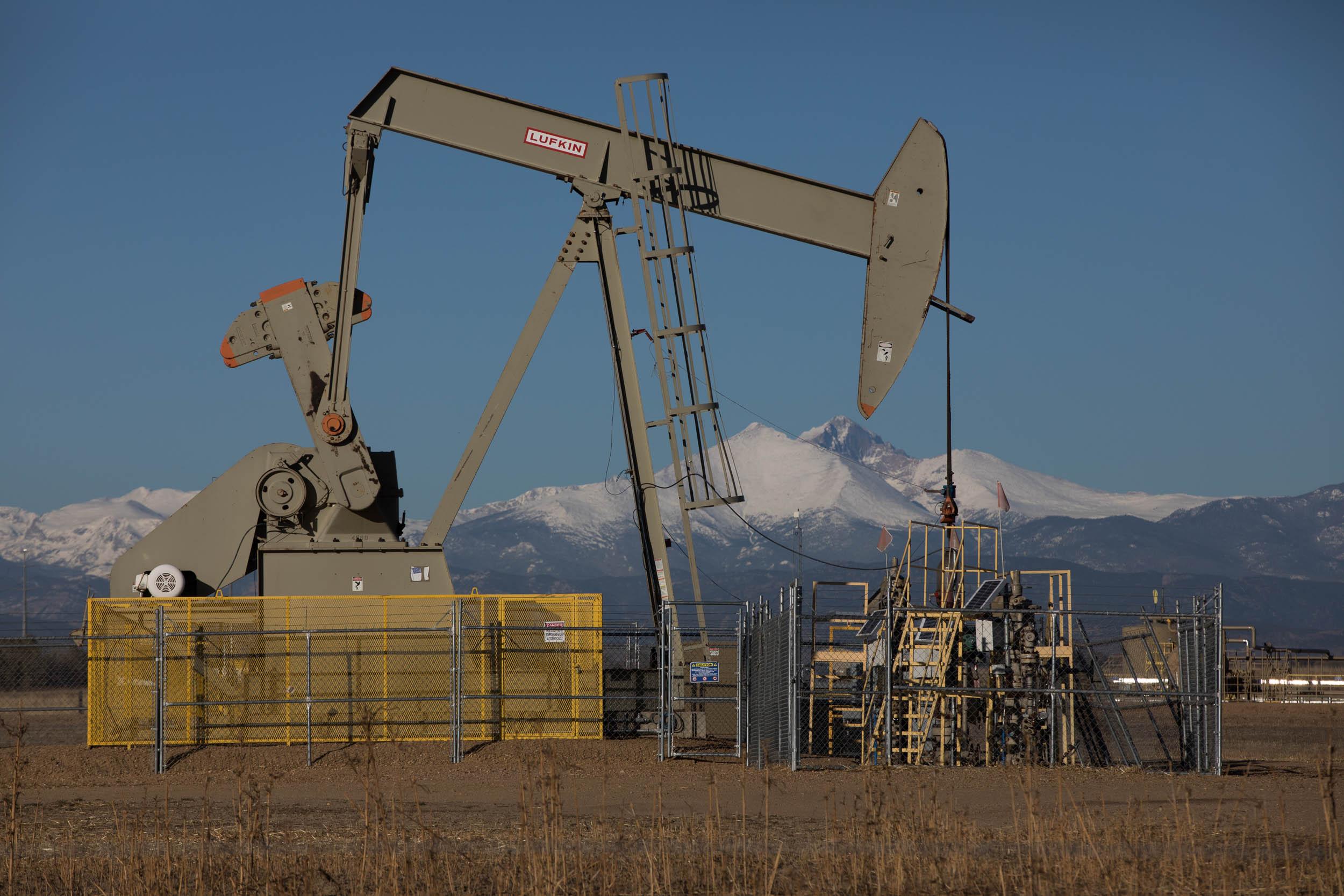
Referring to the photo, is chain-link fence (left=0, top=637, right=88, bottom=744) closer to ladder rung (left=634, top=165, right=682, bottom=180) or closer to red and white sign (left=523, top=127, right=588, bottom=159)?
red and white sign (left=523, top=127, right=588, bottom=159)

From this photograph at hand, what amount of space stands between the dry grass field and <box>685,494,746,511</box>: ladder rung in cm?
312

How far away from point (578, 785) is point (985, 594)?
536 cm

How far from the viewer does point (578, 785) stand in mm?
15430

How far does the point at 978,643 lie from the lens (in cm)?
1780


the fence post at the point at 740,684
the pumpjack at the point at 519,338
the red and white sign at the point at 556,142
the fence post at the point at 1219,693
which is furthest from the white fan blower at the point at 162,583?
the fence post at the point at 1219,693

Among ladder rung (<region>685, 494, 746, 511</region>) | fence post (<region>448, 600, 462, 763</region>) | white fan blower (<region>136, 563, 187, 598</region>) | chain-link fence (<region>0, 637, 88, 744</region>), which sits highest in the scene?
ladder rung (<region>685, 494, 746, 511</region>)

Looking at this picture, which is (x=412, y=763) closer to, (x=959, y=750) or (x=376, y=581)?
(x=376, y=581)

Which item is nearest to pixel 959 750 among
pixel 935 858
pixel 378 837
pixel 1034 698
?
pixel 1034 698

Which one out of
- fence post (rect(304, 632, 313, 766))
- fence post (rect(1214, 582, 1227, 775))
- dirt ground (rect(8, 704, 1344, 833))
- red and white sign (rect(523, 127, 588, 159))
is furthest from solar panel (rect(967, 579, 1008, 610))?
→ fence post (rect(304, 632, 313, 766))

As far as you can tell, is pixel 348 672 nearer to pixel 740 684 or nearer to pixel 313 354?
pixel 313 354

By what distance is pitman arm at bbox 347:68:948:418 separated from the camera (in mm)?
17062

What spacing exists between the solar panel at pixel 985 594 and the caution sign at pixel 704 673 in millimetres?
3333

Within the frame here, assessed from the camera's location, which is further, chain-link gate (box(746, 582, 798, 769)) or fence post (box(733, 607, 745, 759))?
fence post (box(733, 607, 745, 759))

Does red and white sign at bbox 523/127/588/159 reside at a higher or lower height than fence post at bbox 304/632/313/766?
higher
